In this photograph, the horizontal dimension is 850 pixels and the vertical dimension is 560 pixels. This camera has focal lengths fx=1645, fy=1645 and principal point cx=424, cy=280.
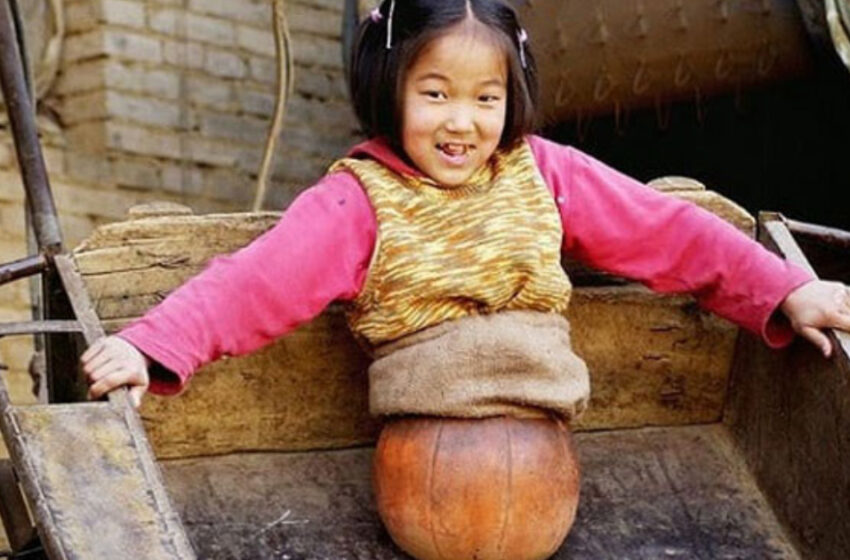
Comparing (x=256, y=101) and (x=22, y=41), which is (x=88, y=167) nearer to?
(x=256, y=101)

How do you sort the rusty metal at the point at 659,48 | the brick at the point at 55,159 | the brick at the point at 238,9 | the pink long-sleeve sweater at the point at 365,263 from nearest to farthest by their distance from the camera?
the pink long-sleeve sweater at the point at 365,263 → the rusty metal at the point at 659,48 → the brick at the point at 55,159 → the brick at the point at 238,9

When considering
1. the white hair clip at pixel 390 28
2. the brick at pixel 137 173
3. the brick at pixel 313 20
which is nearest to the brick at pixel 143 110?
Answer: the brick at pixel 137 173

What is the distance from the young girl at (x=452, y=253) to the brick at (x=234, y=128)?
7.37 ft

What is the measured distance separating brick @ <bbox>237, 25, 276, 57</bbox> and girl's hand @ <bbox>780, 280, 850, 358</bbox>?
2557mm

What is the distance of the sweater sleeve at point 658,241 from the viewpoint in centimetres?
200

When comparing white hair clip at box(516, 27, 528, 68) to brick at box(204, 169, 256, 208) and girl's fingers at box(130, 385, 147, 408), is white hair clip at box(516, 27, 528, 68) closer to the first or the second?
girl's fingers at box(130, 385, 147, 408)

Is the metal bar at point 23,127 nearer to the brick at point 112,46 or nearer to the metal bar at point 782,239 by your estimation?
the metal bar at point 782,239

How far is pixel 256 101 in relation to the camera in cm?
432

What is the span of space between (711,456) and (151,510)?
0.97 metres

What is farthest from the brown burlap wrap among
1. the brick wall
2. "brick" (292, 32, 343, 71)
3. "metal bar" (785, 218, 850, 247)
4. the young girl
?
"brick" (292, 32, 343, 71)

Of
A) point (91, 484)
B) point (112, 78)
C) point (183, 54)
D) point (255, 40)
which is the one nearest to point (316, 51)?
point (255, 40)

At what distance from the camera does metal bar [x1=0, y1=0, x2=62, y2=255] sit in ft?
→ 7.22

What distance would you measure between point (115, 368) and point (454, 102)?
20.8 inches

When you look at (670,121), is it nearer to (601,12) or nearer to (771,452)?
(601,12)
